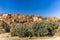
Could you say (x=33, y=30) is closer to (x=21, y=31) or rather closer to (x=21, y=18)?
(x=21, y=31)

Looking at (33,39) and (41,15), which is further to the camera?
(41,15)

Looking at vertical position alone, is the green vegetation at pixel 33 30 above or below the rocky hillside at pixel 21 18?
below

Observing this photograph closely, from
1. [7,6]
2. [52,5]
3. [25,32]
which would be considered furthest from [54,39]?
[7,6]

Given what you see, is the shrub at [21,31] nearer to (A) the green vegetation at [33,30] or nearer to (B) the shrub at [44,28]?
(A) the green vegetation at [33,30]

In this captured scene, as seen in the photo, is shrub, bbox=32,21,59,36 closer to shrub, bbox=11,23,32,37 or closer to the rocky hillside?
shrub, bbox=11,23,32,37

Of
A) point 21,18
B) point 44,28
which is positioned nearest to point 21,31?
point 44,28

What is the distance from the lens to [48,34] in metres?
21.1

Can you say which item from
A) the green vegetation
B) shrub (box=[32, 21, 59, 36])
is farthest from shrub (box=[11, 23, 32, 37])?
shrub (box=[32, 21, 59, 36])

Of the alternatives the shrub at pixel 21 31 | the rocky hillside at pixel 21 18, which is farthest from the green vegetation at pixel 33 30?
the rocky hillside at pixel 21 18

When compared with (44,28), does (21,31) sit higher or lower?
lower

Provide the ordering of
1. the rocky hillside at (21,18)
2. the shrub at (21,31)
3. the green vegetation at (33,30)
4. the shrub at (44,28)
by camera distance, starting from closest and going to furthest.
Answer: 1. the shrub at (21,31)
2. the green vegetation at (33,30)
3. the shrub at (44,28)
4. the rocky hillside at (21,18)

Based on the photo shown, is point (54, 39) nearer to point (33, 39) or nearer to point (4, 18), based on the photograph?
point (33, 39)

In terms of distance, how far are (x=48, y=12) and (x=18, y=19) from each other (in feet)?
18.2

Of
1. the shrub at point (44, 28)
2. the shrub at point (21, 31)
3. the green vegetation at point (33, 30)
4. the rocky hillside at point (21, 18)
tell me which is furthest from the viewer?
the rocky hillside at point (21, 18)
